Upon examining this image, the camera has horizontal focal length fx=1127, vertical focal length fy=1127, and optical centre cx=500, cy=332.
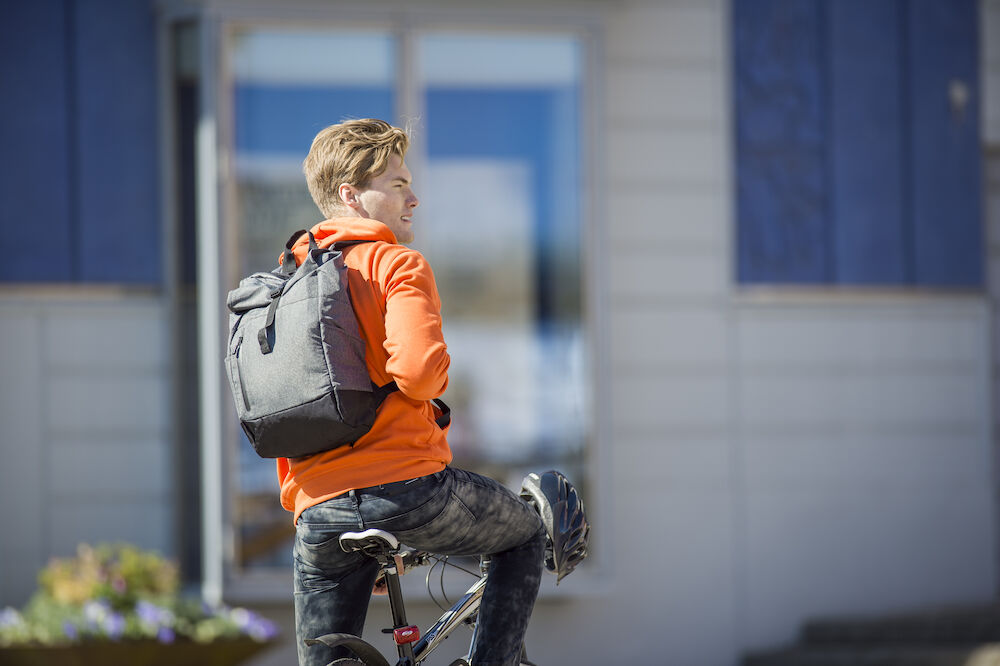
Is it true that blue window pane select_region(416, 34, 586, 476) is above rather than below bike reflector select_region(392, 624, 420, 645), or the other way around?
above

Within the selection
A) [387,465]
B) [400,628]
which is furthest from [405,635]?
[387,465]

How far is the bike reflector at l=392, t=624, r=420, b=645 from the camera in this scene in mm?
2418

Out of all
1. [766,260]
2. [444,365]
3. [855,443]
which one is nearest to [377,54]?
[766,260]

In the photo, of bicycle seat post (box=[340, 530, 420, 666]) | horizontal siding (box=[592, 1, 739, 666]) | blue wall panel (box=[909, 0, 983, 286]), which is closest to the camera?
bicycle seat post (box=[340, 530, 420, 666])

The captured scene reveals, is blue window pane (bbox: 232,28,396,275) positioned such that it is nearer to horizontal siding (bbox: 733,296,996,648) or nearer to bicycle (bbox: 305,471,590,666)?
horizontal siding (bbox: 733,296,996,648)

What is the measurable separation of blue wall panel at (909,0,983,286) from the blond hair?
4372 millimetres

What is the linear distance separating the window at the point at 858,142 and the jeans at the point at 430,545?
3.66m

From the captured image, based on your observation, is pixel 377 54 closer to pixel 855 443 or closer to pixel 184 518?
pixel 184 518

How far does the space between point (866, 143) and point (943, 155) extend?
A: 1.43 ft

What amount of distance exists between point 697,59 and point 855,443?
6.99 ft

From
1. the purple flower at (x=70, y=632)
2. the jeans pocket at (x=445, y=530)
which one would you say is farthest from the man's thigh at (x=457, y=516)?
the purple flower at (x=70, y=632)

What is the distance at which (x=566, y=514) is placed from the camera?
249cm

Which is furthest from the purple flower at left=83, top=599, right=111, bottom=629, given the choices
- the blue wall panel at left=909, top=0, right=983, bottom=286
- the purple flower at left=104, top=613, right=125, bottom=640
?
the blue wall panel at left=909, top=0, right=983, bottom=286

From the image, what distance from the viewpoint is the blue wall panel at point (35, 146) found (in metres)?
5.43
